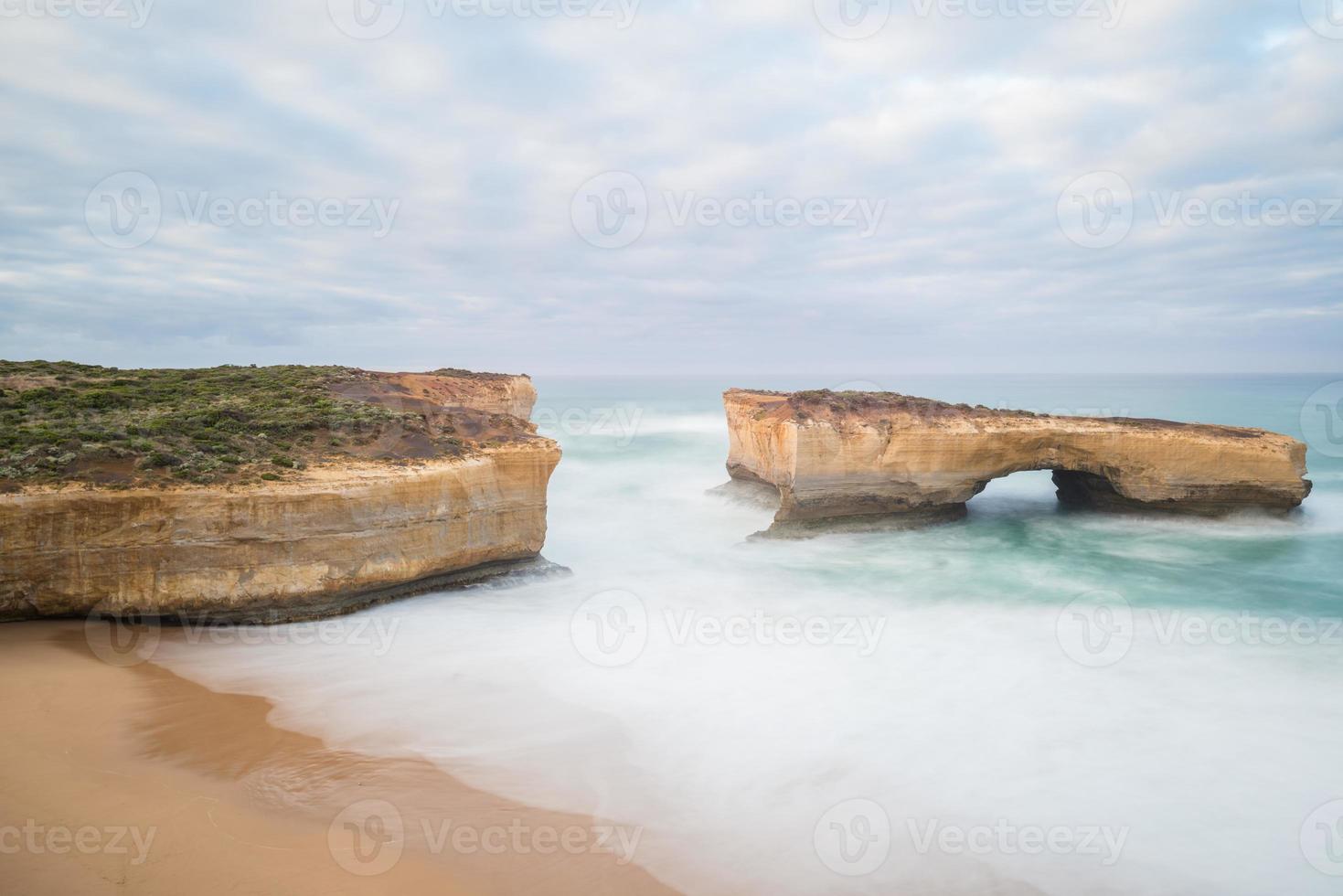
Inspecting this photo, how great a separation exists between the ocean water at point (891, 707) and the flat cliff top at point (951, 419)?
319 centimetres

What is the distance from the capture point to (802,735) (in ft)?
27.8

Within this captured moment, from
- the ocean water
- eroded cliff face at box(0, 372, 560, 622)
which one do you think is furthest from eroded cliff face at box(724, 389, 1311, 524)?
eroded cliff face at box(0, 372, 560, 622)

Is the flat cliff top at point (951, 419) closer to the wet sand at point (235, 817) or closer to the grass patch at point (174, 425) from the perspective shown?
the grass patch at point (174, 425)

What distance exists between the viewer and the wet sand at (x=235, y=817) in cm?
535

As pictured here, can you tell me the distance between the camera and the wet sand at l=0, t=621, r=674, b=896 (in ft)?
17.6

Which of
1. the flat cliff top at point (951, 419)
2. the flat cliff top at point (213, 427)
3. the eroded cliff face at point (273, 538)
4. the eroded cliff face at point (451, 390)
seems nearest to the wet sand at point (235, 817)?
the eroded cliff face at point (273, 538)

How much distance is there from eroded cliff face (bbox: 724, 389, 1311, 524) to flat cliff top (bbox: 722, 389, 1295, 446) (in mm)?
35

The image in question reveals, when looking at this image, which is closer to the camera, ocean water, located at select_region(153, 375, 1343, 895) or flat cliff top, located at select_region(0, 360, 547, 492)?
ocean water, located at select_region(153, 375, 1343, 895)

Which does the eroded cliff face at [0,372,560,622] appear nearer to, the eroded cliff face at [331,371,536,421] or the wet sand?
the wet sand

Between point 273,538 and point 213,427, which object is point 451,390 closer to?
point 213,427

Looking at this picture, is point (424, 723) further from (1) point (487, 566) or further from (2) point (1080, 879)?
(2) point (1080, 879)

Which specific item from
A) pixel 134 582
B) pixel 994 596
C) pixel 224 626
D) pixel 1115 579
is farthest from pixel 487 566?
pixel 1115 579

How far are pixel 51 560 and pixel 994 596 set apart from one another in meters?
16.0

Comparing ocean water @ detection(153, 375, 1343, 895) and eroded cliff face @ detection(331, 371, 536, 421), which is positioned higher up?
eroded cliff face @ detection(331, 371, 536, 421)
